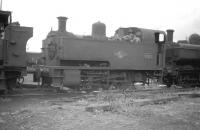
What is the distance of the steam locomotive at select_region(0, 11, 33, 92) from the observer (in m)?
8.90

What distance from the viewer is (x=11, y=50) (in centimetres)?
915

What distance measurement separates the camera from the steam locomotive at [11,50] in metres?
8.90

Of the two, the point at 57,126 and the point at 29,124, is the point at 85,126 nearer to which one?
the point at 57,126

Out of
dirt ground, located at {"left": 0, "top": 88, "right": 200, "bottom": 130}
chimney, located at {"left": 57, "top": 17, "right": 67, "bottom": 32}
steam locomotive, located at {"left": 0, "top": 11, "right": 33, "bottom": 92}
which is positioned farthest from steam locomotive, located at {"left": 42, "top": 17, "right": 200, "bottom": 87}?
dirt ground, located at {"left": 0, "top": 88, "right": 200, "bottom": 130}

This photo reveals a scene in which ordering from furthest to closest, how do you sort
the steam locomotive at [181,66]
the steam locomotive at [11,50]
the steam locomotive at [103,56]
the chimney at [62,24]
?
the steam locomotive at [181,66] → the chimney at [62,24] → the steam locomotive at [103,56] → the steam locomotive at [11,50]

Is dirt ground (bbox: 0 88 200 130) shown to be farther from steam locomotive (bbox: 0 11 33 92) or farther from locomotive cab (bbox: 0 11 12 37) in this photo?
locomotive cab (bbox: 0 11 12 37)

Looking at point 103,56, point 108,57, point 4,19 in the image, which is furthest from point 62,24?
point 4,19

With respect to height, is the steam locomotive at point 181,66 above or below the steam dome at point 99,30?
below

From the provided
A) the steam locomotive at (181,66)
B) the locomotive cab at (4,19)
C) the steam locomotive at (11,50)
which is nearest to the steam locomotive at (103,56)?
the steam locomotive at (181,66)

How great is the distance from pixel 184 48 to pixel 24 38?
9994mm

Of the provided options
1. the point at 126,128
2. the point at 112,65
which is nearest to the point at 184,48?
the point at 112,65

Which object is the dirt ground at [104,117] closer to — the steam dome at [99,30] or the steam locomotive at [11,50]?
the steam locomotive at [11,50]

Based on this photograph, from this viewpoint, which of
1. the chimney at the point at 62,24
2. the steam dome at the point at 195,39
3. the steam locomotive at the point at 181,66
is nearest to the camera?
the chimney at the point at 62,24

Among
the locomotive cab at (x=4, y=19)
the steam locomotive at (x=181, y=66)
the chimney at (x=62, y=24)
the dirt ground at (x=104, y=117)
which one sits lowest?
the dirt ground at (x=104, y=117)
